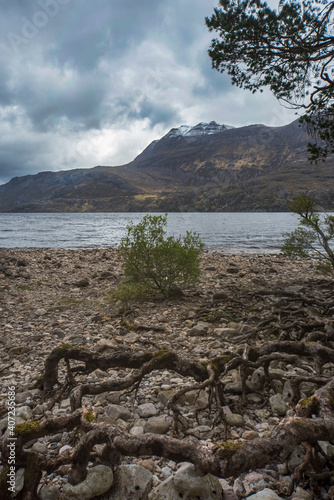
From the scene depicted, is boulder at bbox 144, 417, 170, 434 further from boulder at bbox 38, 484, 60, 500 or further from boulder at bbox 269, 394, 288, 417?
boulder at bbox 269, 394, 288, 417

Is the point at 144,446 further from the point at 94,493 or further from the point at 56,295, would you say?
the point at 56,295

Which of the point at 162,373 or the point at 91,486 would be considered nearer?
the point at 91,486

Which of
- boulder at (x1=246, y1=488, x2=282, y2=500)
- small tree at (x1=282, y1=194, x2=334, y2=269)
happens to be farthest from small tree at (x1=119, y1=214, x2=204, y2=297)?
boulder at (x1=246, y1=488, x2=282, y2=500)

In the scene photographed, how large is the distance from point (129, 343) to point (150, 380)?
2.35 metres

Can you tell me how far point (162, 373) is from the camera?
241 inches

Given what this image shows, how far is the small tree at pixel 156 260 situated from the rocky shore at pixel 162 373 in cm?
92

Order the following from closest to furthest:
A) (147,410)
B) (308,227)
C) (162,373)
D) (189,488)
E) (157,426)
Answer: (189,488), (157,426), (147,410), (162,373), (308,227)

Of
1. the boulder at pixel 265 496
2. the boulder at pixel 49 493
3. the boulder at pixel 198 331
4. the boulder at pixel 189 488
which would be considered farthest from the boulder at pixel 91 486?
the boulder at pixel 198 331

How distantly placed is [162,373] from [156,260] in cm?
692

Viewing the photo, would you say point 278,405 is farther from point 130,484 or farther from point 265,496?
point 130,484

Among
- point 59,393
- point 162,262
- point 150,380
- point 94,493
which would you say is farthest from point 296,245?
point 94,493

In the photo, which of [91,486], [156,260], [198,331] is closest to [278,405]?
[91,486]

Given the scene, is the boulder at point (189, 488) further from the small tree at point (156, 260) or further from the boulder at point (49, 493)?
the small tree at point (156, 260)

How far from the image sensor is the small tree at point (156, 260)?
1254cm
